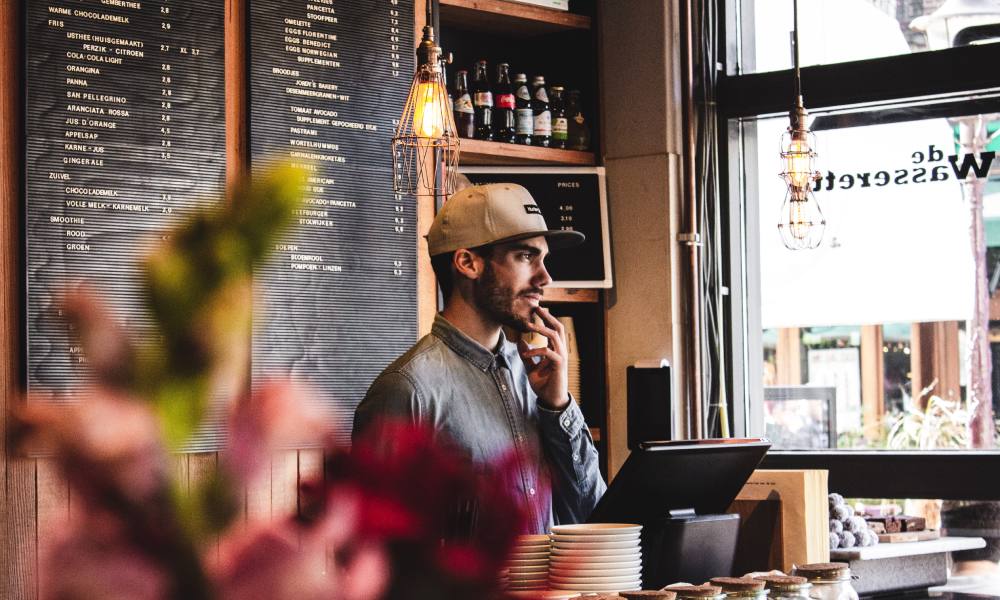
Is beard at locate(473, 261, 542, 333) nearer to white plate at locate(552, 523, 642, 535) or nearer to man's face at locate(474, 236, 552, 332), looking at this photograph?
man's face at locate(474, 236, 552, 332)

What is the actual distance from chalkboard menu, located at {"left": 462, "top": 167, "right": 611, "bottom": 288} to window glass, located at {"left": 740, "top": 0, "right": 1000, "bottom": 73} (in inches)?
29.6

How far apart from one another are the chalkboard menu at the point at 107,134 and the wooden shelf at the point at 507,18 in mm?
912

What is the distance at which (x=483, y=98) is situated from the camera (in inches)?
155

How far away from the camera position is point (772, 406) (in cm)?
429

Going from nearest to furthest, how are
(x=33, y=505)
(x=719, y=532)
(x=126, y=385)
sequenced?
(x=126, y=385) → (x=719, y=532) → (x=33, y=505)

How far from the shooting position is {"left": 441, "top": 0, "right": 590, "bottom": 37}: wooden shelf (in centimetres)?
388

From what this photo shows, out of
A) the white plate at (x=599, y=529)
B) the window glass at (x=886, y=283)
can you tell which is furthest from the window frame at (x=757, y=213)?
the white plate at (x=599, y=529)

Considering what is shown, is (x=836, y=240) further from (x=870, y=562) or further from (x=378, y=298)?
(x=378, y=298)

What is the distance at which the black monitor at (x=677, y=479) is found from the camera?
1961mm

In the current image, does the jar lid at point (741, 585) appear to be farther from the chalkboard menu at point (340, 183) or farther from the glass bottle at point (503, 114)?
the glass bottle at point (503, 114)

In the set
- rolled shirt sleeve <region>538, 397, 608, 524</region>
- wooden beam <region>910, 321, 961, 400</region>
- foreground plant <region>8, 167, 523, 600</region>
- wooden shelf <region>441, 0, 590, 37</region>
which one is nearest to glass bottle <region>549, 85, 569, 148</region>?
wooden shelf <region>441, 0, 590, 37</region>

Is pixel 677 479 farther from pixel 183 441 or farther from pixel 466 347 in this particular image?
pixel 183 441

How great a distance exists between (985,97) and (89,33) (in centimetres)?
278

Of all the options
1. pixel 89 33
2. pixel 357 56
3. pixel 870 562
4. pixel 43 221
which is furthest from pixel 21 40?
pixel 870 562
